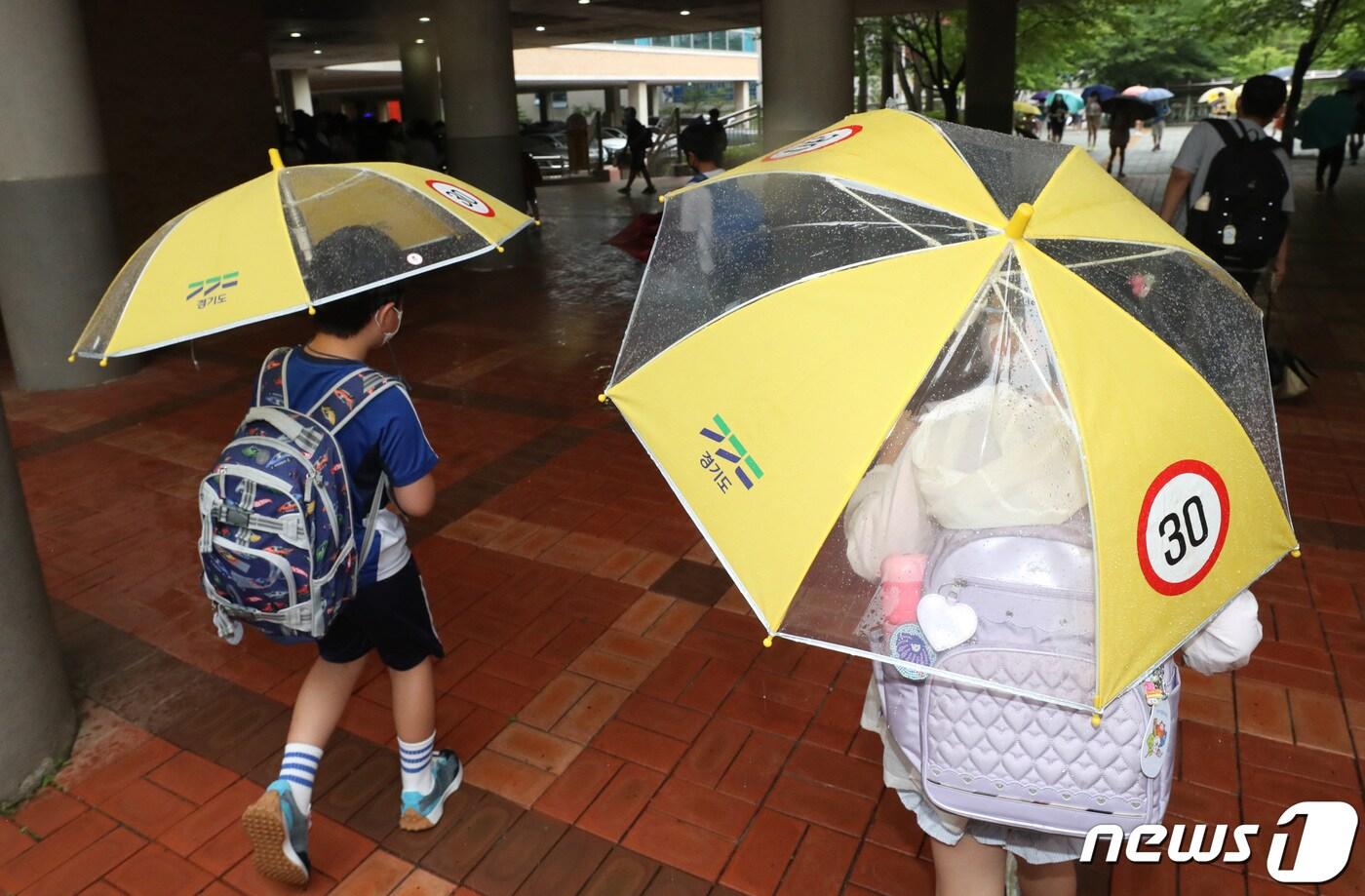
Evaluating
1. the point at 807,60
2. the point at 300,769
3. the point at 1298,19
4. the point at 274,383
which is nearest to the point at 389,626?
the point at 300,769

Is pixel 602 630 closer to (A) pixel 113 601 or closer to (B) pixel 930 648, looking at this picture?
(A) pixel 113 601

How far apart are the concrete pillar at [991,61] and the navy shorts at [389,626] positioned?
15.7 m

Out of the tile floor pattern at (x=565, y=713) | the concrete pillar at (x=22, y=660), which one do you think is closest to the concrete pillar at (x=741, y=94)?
the tile floor pattern at (x=565, y=713)

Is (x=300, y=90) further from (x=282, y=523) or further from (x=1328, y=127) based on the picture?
(x=282, y=523)

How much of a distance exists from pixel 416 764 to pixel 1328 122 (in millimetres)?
18353

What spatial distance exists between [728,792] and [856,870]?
1.48 ft

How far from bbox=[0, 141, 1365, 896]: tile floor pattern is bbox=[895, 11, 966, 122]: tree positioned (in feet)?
56.4

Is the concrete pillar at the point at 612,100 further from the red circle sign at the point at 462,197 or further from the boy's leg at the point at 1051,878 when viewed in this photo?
the boy's leg at the point at 1051,878

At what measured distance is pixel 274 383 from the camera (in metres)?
2.36

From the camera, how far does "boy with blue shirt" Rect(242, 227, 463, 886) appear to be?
7.61ft

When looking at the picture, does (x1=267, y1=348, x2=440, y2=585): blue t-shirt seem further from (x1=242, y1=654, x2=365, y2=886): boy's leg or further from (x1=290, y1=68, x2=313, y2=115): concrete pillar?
(x1=290, y1=68, x2=313, y2=115): concrete pillar

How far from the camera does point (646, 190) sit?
19.7 meters

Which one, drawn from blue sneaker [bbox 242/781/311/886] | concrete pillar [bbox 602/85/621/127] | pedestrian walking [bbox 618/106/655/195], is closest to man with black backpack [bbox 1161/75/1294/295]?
blue sneaker [bbox 242/781/311/886]

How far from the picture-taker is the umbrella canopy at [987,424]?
1.58 m
